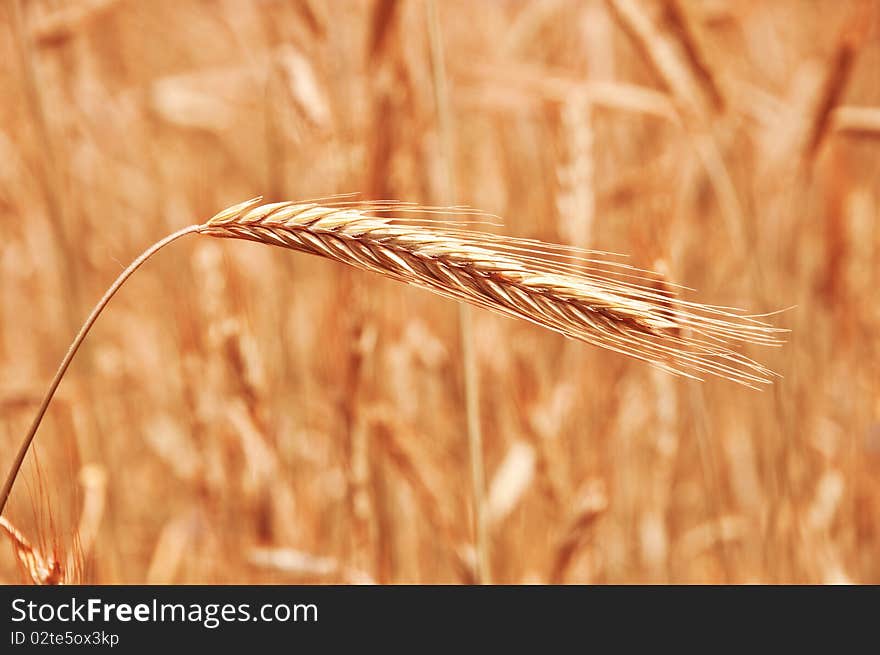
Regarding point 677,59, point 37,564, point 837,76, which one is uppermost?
point 677,59

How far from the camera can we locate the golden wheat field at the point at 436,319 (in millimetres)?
1036

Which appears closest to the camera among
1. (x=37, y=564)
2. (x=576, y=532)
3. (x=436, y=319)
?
(x=37, y=564)

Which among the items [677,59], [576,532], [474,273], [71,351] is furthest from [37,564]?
[677,59]

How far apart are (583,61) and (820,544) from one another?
119 centimetres

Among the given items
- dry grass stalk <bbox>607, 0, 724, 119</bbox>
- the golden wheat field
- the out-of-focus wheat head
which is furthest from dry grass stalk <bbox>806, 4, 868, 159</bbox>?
the out-of-focus wheat head

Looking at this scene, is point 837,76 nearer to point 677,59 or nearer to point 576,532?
point 677,59

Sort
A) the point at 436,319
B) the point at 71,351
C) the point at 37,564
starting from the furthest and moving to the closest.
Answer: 1. the point at 436,319
2. the point at 37,564
3. the point at 71,351

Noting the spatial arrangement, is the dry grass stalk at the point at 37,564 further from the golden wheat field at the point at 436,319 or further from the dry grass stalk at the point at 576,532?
the dry grass stalk at the point at 576,532

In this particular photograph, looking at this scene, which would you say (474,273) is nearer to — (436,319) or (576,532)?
(576,532)

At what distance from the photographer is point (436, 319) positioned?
5.59ft

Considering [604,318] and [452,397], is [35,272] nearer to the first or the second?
[452,397]

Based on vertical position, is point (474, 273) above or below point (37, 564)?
above

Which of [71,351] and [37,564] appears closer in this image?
[71,351]

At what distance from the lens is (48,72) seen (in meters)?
1.71
